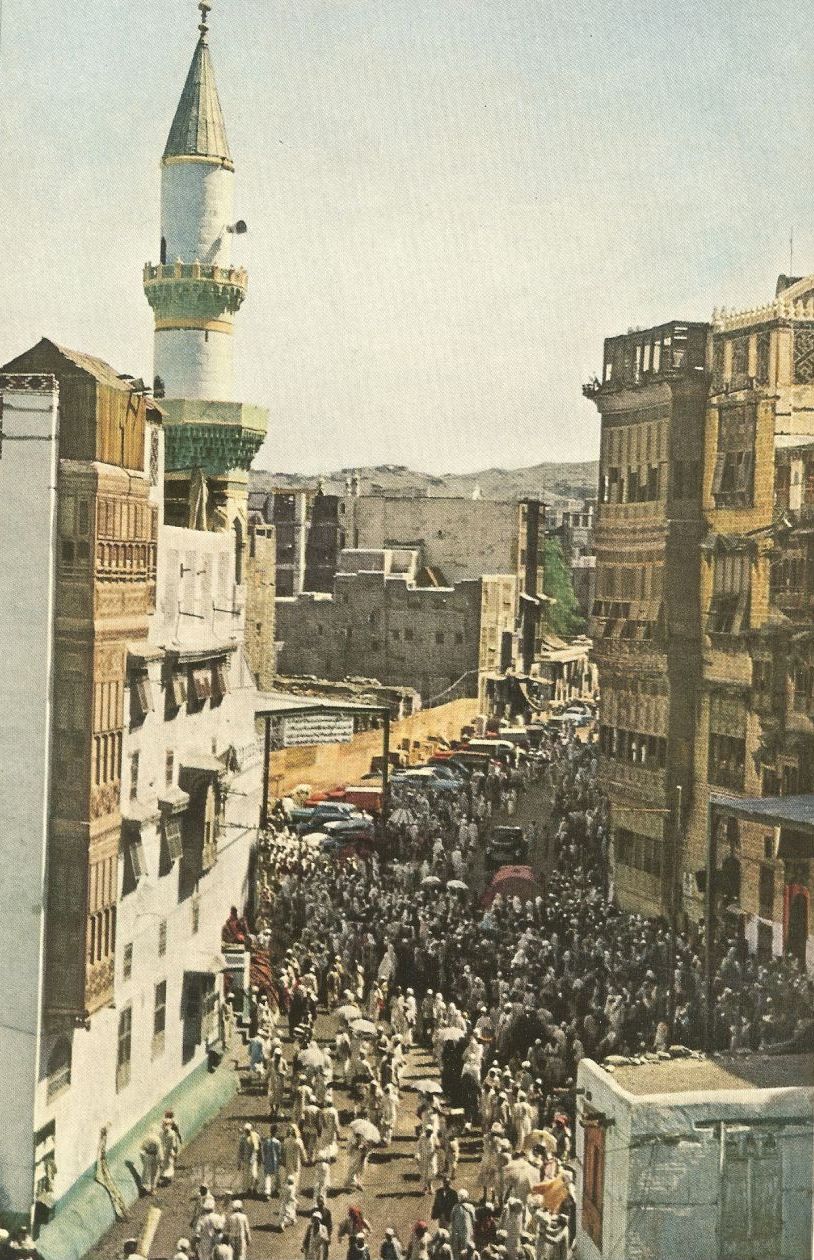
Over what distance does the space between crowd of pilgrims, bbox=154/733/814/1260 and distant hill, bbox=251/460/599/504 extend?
134 cm

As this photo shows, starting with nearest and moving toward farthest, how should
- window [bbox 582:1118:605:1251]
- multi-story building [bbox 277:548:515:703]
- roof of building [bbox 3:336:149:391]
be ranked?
roof of building [bbox 3:336:149:391] → window [bbox 582:1118:605:1251] → multi-story building [bbox 277:548:515:703]

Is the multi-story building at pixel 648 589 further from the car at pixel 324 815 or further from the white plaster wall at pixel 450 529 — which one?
the car at pixel 324 815

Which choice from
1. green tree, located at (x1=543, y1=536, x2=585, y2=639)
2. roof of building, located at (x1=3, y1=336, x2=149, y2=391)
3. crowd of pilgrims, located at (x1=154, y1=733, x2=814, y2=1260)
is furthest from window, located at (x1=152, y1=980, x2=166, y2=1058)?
roof of building, located at (x1=3, y1=336, x2=149, y2=391)

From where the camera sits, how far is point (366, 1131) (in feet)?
26.8

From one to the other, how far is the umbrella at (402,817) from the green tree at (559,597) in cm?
124

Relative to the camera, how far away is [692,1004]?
28.8ft

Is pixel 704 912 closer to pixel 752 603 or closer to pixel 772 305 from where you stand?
pixel 752 603

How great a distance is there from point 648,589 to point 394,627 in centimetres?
136

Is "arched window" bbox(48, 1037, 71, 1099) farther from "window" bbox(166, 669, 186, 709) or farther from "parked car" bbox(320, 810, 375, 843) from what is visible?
"parked car" bbox(320, 810, 375, 843)

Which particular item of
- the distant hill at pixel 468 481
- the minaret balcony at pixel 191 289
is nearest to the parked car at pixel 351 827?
the distant hill at pixel 468 481

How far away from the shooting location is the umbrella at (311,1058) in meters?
8.48

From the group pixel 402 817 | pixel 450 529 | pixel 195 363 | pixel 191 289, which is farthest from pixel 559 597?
pixel 191 289

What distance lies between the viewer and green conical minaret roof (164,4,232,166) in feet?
27.2

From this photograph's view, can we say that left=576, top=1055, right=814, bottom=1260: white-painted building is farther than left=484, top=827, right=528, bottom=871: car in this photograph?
No
